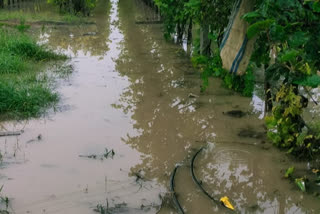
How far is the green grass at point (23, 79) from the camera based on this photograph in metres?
5.21

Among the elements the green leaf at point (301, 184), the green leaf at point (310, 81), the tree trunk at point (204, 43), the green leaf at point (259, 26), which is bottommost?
the green leaf at point (301, 184)

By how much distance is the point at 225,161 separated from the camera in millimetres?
4090

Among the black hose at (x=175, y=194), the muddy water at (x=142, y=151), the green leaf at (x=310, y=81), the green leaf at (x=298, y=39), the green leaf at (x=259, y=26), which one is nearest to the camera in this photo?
the green leaf at (x=259, y=26)

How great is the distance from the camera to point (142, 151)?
432cm

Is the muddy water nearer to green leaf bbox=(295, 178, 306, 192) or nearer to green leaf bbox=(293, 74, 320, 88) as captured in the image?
green leaf bbox=(295, 178, 306, 192)

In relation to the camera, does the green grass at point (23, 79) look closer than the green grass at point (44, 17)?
Yes

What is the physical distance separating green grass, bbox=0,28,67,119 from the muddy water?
0.86 feet

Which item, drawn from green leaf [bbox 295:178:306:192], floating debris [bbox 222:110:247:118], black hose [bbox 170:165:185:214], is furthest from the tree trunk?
green leaf [bbox 295:178:306:192]

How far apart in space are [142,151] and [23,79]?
113 inches

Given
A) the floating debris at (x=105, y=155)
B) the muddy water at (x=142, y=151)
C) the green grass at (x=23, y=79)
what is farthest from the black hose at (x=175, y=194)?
the green grass at (x=23, y=79)

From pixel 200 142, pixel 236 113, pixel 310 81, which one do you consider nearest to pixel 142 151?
pixel 200 142

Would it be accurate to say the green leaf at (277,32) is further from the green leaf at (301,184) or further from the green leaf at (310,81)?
the green leaf at (301,184)

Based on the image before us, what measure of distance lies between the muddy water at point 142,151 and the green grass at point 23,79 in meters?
0.26

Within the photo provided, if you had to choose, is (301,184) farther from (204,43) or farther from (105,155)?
(204,43)
